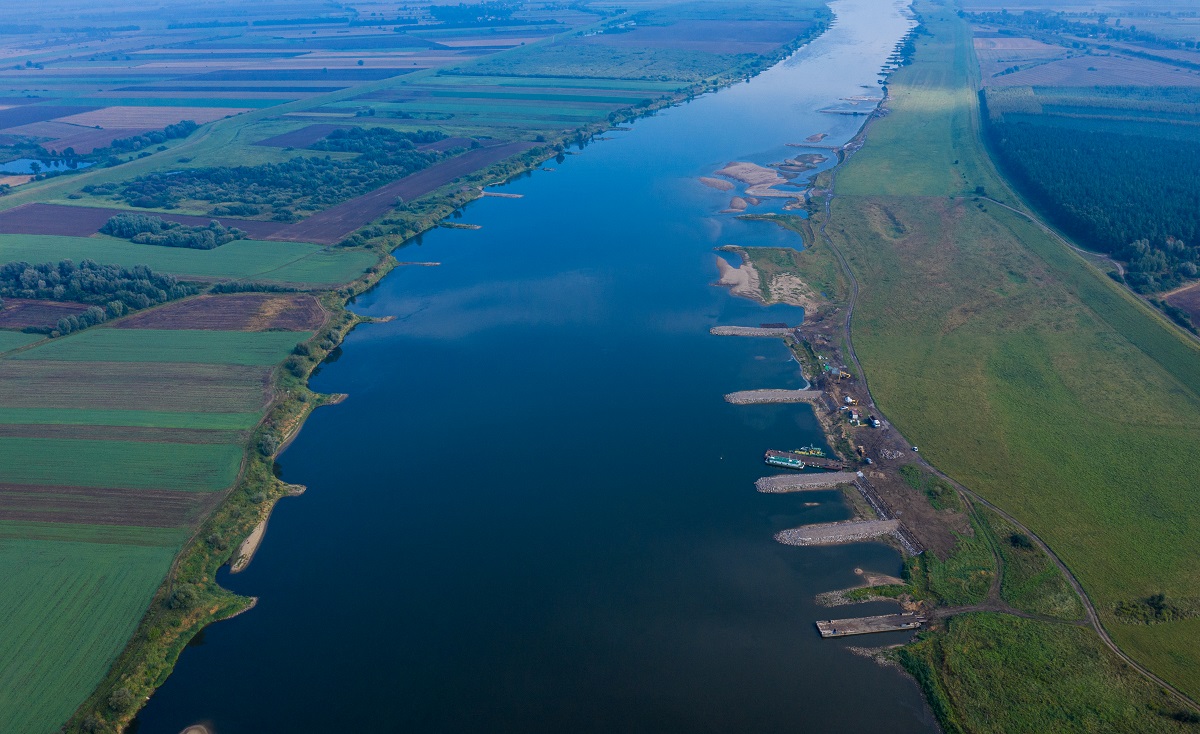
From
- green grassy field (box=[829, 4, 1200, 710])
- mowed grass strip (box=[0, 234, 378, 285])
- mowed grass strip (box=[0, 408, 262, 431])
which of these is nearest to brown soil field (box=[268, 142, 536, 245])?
mowed grass strip (box=[0, 234, 378, 285])

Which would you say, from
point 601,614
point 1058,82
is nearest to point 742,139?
point 1058,82

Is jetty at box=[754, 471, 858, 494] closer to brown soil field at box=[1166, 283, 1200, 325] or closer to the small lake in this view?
brown soil field at box=[1166, 283, 1200, 325]

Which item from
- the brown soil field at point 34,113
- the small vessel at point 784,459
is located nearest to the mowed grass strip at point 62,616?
the small vessel at point 784,459

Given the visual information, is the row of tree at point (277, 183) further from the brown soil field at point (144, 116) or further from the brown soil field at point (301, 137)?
the brown soil field at point (144, 116)

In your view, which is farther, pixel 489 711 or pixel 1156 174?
pixel 1156 174

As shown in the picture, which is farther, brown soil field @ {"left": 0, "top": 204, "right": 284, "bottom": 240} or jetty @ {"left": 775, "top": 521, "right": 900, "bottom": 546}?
brown soil field @ {"left": 0, "top": 204, "right": 284, "bottom": 240}

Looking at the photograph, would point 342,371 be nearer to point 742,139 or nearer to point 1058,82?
point 742,139
